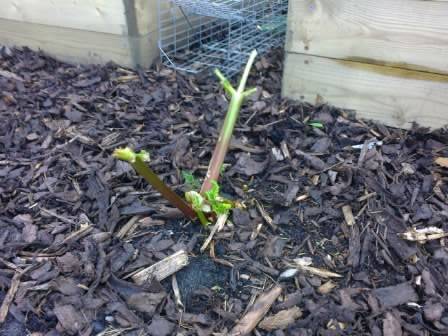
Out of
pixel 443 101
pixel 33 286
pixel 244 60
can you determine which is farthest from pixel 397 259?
pixel 244 60

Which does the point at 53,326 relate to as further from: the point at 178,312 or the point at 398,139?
the point at 398,139

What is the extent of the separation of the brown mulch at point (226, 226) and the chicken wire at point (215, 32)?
0.53 meters

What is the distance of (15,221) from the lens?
1.57 metres

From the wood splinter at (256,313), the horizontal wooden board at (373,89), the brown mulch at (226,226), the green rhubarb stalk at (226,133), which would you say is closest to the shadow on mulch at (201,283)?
the brown mulch at (226,226)

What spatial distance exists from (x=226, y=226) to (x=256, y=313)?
0.35 metres

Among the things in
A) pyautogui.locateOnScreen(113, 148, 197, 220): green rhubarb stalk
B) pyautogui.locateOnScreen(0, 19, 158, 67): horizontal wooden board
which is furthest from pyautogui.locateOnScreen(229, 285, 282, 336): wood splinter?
pyautogui.locateOnScreen(0, 19, 158, 67): horizontal wooden board

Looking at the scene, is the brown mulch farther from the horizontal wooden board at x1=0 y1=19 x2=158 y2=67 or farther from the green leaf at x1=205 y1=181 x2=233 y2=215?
the horizontal wooden board at x1=0 y1=19 x2=158 y2=67

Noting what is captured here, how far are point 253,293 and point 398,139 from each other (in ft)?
3.43

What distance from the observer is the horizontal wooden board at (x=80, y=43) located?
2.53 metres

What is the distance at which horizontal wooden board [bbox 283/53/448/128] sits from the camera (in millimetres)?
1934

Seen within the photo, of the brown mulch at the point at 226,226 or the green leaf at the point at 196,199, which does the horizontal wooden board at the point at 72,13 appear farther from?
the green leaf at the point at 196,199

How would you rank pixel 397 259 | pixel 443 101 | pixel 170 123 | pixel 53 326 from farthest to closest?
1. pixel 170 123
2. pixel 443 101
3. pixel 397 259
4. pixel 53 326

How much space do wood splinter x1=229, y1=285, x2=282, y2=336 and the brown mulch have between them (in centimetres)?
2

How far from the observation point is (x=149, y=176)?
1.30m
